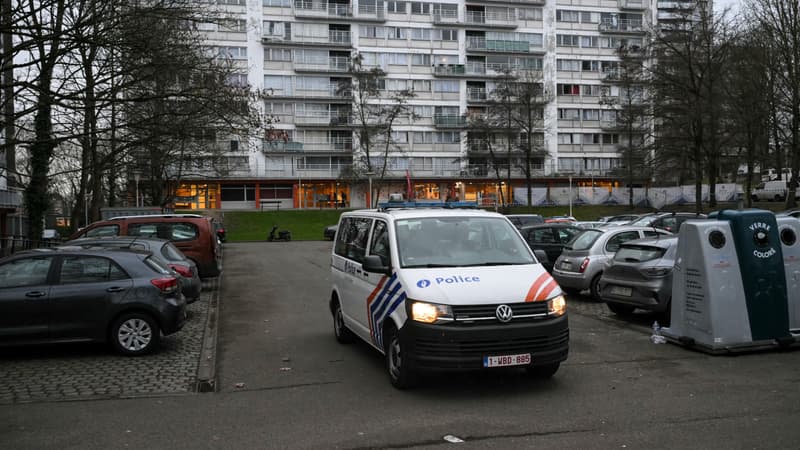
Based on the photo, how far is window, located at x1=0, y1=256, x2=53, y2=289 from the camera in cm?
862

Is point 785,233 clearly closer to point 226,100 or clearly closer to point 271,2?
point 226,100

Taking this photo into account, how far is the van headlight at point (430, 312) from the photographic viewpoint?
256 inches

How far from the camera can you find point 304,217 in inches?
2365

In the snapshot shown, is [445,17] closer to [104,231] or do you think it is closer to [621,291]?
[104,231]

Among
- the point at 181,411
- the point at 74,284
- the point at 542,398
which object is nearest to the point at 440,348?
the point at 542,398

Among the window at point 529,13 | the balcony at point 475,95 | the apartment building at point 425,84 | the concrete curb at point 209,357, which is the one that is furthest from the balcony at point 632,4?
the concrete curb at point 209,357

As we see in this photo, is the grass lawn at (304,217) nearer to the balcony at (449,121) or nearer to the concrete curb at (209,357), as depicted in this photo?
the balcony at (449,121)

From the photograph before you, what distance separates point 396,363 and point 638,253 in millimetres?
5979

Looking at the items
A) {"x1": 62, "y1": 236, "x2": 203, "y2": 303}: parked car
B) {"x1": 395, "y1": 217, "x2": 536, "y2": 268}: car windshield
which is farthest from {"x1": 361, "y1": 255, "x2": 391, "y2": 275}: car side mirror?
{"x1": 62, "y1": 236, "x2": 203, "y2": 303}: parked car

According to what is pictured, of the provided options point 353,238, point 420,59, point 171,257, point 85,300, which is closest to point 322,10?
point 420,59

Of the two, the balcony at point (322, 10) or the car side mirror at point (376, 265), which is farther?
the balcony at point (322, 10)

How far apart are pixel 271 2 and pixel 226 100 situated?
57.0 meters

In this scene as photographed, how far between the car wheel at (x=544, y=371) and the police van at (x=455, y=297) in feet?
0.04

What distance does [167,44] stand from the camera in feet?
35.6
